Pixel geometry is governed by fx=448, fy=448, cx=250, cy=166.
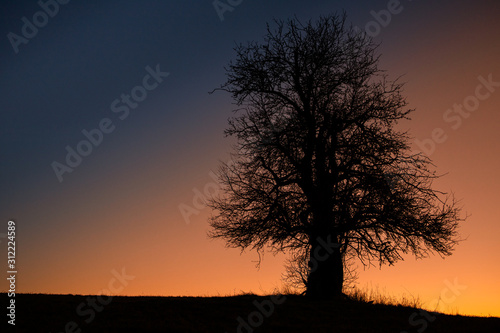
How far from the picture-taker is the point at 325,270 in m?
16.0

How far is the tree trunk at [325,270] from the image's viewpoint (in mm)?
15887

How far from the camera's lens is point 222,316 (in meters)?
12.6

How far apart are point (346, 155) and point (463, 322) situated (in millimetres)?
6507

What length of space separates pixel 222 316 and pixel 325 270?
4.88m

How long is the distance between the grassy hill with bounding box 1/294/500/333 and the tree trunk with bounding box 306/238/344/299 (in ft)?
2.94

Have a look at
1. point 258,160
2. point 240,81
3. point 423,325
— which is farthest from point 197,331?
point 240,81

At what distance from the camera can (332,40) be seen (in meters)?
16.9

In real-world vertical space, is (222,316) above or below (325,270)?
below

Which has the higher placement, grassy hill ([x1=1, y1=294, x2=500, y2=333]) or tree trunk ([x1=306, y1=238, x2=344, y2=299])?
tree trunk ([x1=306, y1=238, x2=344, y2=299])

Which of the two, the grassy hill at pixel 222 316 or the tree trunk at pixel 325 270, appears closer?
the grassy hill at pixel 222 316

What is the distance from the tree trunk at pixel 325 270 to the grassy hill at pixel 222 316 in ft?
2.94

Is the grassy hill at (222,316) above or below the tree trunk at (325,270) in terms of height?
below

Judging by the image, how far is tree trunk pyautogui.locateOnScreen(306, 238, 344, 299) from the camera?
625 inches

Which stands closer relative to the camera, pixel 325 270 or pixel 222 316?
pixel 222 316
